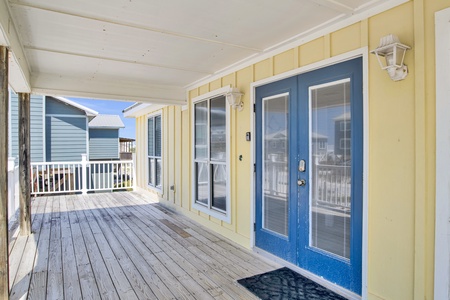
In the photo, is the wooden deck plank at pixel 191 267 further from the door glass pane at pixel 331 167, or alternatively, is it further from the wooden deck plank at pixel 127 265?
the door glass pane at pixel 331 167

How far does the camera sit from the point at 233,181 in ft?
13.4

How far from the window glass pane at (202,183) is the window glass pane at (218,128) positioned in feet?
1.35

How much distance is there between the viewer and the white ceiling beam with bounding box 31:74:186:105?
454cm

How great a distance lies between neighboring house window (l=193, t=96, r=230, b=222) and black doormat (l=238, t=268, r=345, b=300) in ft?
4.42

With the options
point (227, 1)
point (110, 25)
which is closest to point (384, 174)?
point (227, 1)

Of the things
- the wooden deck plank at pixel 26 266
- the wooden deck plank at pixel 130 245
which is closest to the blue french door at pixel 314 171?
the wooden deck plank at pixel 130 245

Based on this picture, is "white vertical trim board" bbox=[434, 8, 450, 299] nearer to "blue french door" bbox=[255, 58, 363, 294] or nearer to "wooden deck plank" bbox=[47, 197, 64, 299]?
"blue french door" bbox=[255, 58, 363, 294]

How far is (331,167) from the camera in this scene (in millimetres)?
2717

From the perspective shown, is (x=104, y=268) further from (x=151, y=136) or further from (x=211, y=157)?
(x=151, y=136)

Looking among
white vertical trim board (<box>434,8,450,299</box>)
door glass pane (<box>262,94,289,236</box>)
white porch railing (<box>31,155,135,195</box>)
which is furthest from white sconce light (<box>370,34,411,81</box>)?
white porch railing (<box>31,155,135,195</box>)

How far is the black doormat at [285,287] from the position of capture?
253cm

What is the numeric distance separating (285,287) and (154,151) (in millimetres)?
5657

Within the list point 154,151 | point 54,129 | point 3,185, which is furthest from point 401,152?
point 54,129

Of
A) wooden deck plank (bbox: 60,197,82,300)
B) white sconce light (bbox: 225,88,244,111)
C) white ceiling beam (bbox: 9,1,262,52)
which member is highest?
white ceiling beam (bbox: 9,1,262,52)
